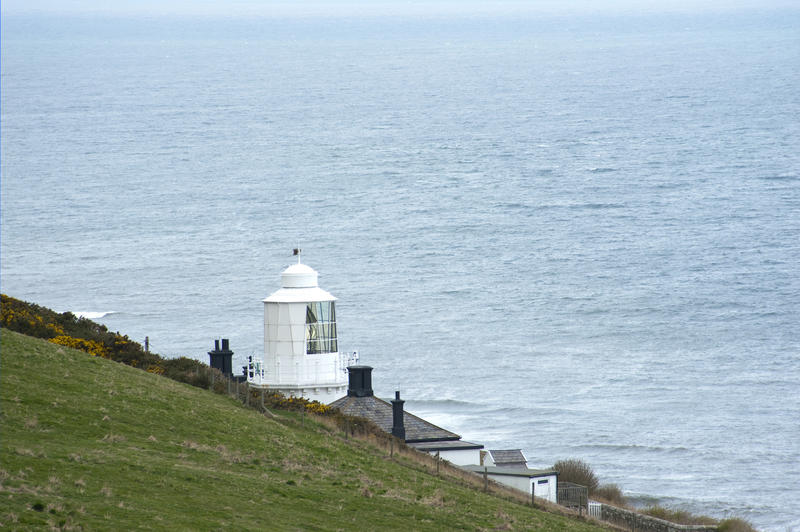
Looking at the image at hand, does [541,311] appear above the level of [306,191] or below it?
below

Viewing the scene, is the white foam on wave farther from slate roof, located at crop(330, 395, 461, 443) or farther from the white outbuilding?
the white outbuilding

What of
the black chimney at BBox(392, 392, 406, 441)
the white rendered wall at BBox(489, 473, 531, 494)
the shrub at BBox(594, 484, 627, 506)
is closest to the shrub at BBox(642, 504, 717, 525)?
the shrub at BBox(594, 484, 627, 506)

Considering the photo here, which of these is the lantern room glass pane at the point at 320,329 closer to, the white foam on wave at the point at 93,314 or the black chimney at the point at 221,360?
the black chimney at the point at 221,360

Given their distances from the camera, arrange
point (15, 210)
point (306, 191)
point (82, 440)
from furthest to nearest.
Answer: point (306, 191), point (15, 210), point (82, 440)

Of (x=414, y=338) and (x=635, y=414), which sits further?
(x=414, y=338)

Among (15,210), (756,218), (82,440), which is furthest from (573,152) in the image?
(82,440)

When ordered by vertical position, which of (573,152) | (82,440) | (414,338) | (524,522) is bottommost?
(524,522)

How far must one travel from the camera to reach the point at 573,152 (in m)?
174

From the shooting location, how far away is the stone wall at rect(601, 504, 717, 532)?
3425cm

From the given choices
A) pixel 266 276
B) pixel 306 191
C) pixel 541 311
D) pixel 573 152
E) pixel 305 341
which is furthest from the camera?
pixel 573 152

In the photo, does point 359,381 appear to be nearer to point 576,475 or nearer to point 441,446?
point 441,446

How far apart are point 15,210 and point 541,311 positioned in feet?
235

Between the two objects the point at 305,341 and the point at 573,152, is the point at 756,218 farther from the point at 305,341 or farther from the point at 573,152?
the point at 305,341

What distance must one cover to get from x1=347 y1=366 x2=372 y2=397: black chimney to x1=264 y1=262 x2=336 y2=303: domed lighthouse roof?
6.69ft
